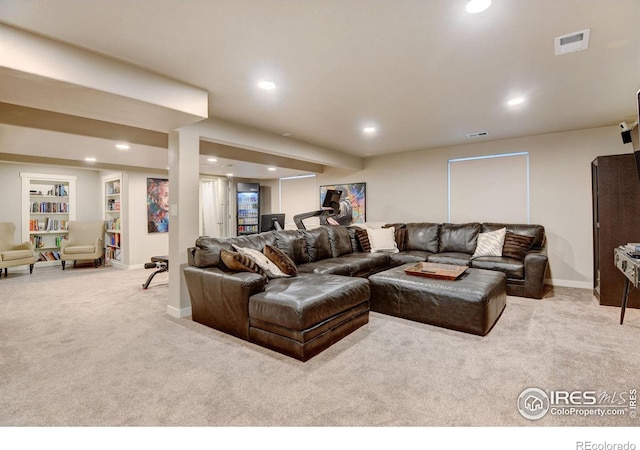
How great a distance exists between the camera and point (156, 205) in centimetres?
698

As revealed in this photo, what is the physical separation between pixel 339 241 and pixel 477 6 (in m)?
3.52

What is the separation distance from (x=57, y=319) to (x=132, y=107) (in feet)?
8.06

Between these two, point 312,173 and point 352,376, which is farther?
point 312,173

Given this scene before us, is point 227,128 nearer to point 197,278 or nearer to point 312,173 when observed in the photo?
point 197,278

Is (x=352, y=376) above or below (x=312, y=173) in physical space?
below

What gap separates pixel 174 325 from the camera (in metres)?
3.12

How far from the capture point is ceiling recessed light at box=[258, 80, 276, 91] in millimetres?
2783

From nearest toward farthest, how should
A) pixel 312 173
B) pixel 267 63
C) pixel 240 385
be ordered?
1. pixel 240 385
2. pixel 267 63
3. pixel 312 173

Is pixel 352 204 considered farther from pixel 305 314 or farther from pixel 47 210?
pixel 47 210

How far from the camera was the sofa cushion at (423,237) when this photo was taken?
5207 mm

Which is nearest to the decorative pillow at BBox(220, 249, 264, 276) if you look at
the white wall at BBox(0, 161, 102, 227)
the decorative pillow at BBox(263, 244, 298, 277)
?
the decorative pillow at BBox(263, 244, 298, 277)

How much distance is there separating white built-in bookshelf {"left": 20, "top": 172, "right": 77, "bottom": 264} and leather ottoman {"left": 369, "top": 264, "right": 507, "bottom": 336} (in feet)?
24.2
